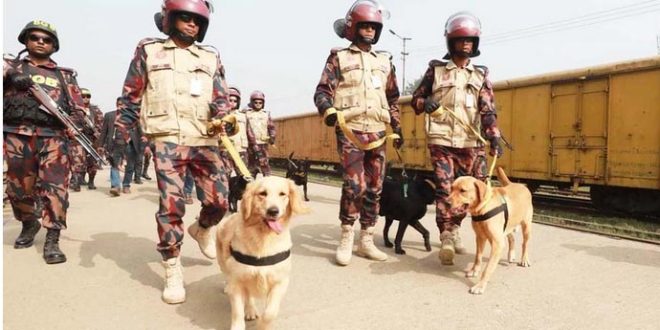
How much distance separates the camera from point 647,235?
635cm

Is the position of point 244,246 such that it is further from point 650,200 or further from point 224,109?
point 650,200

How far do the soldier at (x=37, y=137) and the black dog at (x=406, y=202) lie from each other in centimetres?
344

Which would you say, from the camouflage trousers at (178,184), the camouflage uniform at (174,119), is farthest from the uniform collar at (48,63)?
the camouflage trousers at (178,184)

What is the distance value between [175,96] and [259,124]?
567 centimetres

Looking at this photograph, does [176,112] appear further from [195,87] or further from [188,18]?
[188,18]

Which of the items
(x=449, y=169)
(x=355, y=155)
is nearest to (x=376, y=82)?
(x=355, y=155)

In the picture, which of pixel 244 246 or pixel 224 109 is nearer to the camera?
pixel 244 246

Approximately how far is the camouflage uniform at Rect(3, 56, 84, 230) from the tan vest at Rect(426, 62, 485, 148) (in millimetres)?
3920

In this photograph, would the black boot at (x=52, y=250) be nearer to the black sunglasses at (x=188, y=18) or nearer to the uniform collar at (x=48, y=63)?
the uniform collar at (x=48, y=63)

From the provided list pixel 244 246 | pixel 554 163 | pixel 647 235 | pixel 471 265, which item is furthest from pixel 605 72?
pixel 244 246

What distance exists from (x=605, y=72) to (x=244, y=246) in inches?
347

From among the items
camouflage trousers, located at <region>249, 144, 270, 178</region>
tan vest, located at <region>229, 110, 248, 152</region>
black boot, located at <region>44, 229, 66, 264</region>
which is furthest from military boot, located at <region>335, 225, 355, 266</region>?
camouflage trousers, located at <region>249, 144, 270, 178</region>

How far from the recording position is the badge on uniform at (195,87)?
3576mm

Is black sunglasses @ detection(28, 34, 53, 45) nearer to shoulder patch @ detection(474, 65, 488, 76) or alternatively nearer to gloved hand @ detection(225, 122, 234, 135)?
gloved hand @ detection(225, 122, 234, 135)
